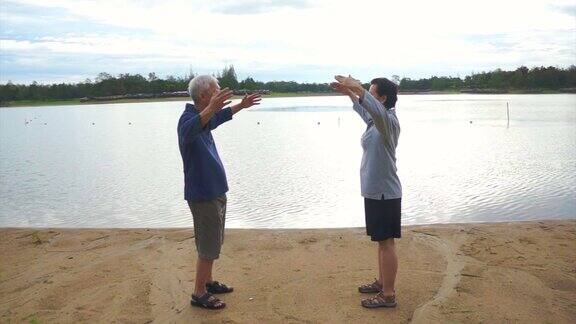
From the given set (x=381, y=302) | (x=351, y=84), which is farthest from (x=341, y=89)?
(x=381, y=302)

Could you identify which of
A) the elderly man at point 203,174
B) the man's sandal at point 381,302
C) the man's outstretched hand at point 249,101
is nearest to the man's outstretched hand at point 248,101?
the man's outstretched hand at point 249,101

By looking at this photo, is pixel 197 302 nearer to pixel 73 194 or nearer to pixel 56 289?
pixel 56 289

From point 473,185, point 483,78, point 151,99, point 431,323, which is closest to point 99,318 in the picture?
point 431,323

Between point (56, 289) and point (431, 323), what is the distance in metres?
3.38

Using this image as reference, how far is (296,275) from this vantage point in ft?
16.2

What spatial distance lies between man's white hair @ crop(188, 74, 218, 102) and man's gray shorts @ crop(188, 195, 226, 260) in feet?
2.72

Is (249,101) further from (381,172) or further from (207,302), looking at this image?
(207,302)

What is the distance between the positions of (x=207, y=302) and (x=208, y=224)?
676 millimetres

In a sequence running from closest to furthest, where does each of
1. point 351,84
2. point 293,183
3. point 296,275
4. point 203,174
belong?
point 351,84
point 203,174
point 296,275
point 293,183

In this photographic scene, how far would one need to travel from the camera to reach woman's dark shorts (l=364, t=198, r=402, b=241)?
3.93 m

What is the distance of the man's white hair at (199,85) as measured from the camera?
395 centimetres

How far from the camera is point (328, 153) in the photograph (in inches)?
675

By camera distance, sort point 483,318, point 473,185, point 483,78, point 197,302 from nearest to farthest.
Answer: point 483,318 → point 197,302 → point 473,185 → point 483,78

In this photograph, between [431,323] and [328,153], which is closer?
[431,323]
